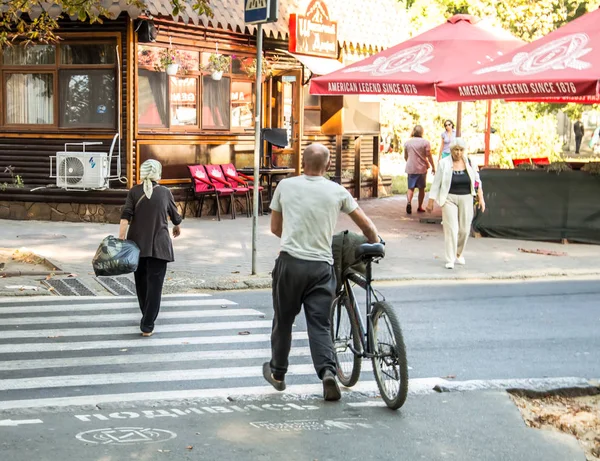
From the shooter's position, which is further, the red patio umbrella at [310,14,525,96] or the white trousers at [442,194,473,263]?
the red patio umbrella at [310,14,525,96]

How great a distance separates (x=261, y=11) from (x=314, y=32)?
30.8 ft

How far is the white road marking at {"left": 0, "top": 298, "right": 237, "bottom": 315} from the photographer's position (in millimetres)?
10664

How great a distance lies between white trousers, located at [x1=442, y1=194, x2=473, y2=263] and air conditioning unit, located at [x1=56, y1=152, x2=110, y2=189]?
6795 millimetres

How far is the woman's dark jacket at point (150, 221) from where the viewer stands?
31.0ft

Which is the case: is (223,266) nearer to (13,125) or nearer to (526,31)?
(13,125)

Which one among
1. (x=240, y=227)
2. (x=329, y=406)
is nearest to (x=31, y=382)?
(x=329, y=406)

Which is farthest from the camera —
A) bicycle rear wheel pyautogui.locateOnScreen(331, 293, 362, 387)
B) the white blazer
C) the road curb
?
the white blazer

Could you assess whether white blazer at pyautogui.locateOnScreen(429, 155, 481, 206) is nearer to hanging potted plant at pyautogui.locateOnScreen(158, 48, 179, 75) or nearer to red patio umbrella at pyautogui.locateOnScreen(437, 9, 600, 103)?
red patio umbrella at pyautogui.locateOnScreen(437, 9, 600, 103)

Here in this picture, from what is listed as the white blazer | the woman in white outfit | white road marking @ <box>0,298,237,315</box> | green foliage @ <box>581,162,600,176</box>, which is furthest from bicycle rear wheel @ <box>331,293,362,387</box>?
green foliage @ <box>581,162,600,176</box>

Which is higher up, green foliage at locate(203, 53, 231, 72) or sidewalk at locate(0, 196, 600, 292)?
green foliage at locate(203, 53, 231, 72)

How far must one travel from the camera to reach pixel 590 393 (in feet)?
24.1

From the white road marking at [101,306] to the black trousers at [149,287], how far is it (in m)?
1.33

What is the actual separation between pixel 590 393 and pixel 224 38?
14.6 m

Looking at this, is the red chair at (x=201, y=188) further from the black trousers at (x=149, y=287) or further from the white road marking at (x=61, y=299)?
the black trousers at (x=149, y=287)
